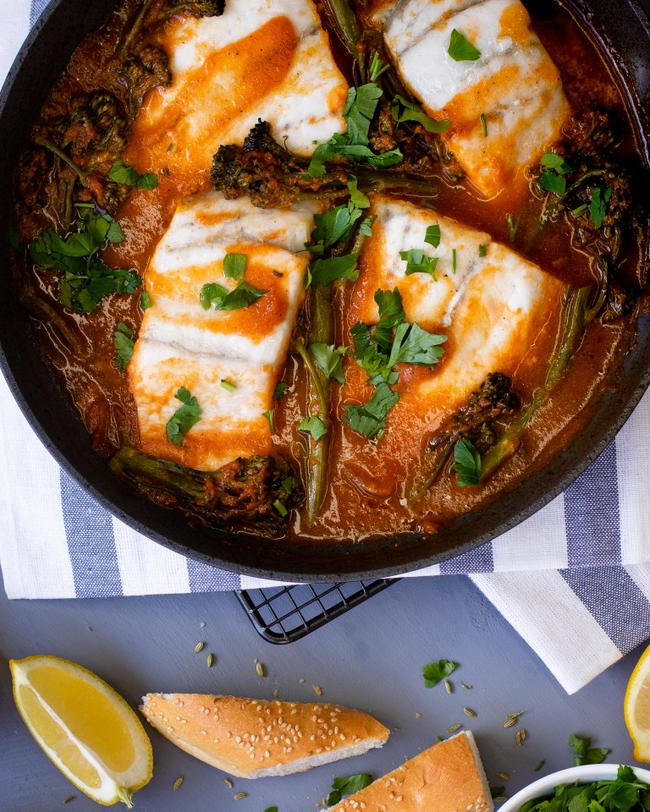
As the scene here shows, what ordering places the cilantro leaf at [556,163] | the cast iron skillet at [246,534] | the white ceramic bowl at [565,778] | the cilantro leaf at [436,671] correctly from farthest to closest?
the cilantro leaf at [436,671] → the white ceramic bowl at [565,778] → the cilantro leaf at [556,163] → the cast iron skillet at [246,534]

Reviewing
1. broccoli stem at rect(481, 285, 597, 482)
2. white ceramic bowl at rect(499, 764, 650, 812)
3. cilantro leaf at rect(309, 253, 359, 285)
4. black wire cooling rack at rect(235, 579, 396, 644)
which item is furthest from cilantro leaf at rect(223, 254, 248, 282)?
white ceramic bowl at rect(499, 764, 650, 812)

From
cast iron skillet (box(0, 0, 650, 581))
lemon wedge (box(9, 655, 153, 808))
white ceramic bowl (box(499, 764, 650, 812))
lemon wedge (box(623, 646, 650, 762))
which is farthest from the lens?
lemon wedge (box(9, 655, 153, 808))

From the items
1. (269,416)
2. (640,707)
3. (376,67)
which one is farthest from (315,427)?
(640,707)

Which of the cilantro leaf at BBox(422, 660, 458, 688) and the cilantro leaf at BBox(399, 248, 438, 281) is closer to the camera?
the cilantro leaf at BBox(399, 248, 438, 281)

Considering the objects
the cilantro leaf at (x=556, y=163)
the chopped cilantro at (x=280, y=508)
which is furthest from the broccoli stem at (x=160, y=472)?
the cilantro leaf at (x=556, y=163)

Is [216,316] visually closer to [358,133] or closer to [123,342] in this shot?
[123,342]

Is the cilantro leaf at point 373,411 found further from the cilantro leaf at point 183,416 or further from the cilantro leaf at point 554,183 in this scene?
the cilantro leaf at point 554,183

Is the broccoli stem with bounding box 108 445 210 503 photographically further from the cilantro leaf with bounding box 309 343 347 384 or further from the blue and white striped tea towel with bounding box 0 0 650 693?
the cilantro leaf with bounding box 309 343 347 384

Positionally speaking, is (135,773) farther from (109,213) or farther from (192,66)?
(192,66)
